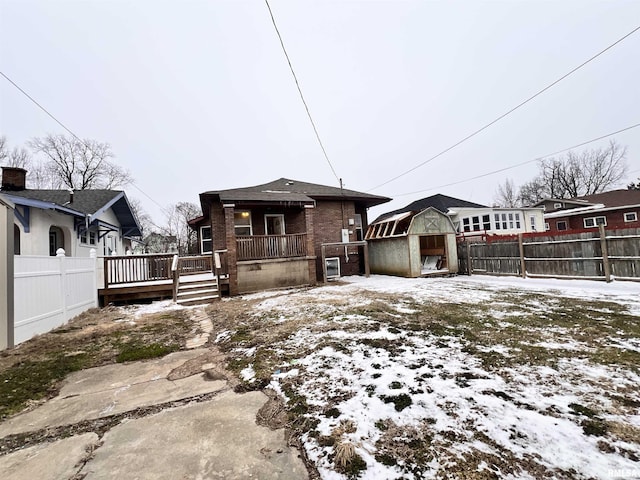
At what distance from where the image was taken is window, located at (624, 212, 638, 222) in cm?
1930

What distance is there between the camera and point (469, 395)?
2396 millimetres

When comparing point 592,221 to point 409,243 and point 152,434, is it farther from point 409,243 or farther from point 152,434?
point 152,434

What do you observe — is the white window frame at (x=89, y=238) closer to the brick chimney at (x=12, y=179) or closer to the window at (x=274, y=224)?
the brick chimney at (x=12, y=179)

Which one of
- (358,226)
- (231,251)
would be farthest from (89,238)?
(358,226)

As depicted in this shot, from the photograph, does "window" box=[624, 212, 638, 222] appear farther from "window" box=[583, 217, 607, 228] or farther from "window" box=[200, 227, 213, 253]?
"window" box=[200, 227, 213, 253]

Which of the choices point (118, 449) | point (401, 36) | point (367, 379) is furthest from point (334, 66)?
point (118, 449)

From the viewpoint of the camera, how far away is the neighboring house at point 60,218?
867 centimetres

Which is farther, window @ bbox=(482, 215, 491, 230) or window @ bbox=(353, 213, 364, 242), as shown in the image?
window @ bbox=(482, 215, 491, 230)

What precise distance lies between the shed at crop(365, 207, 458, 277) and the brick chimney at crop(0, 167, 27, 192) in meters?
15.7

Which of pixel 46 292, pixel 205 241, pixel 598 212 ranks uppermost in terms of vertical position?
pixel 598 212

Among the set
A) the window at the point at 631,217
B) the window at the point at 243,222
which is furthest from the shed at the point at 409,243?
the window at the point at 631,217

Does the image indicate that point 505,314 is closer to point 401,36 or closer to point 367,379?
point 367,379

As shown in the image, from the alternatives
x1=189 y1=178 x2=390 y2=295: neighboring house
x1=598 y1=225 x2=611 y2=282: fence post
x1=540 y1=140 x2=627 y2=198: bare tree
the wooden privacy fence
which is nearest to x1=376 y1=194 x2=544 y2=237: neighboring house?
x1=189 y1=178 x2=390 y2=295: neighboring house

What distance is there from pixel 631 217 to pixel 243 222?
28.1 metres
